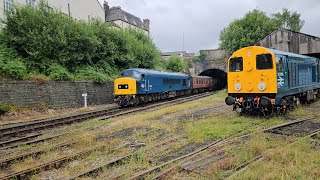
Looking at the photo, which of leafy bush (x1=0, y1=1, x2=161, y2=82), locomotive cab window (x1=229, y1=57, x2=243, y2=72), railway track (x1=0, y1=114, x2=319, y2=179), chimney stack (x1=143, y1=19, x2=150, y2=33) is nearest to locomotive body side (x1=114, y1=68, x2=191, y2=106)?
leafy bush (x1=0, y1=1, x2=161, y2=82)

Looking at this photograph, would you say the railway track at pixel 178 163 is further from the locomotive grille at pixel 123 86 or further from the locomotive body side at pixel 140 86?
the locomotive grille at pixel 123 86

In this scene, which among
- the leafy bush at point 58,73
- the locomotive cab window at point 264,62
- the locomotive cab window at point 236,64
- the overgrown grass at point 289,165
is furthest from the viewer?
the leafy bush at point 58,73

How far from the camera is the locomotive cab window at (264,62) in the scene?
36.7 ft

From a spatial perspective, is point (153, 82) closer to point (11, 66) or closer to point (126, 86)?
point (126, 86)

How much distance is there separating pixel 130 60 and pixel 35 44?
11108mm

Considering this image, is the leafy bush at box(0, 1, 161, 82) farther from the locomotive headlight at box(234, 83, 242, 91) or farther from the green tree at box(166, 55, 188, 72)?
the green tree at box(166, 55, 188, 72)

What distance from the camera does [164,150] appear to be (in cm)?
739

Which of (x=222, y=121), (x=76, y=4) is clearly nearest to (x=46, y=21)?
(x=76, y=4)

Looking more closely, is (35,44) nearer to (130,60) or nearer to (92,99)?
(92,99)

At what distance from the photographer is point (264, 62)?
37.2 ft

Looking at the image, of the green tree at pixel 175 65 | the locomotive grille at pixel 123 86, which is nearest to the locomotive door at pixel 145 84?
the locomotive grille at pixel 123 86

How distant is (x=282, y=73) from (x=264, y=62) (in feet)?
3.23

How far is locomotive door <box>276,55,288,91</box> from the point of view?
11.2 metres

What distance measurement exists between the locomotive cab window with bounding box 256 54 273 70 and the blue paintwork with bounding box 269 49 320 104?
43 cm
